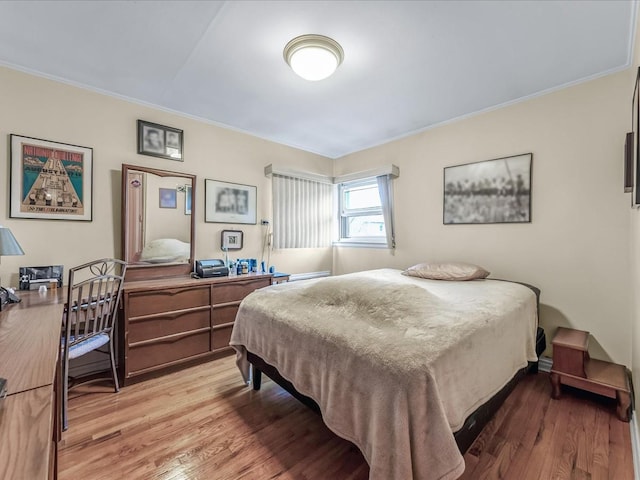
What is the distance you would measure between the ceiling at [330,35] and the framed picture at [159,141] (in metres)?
0.23

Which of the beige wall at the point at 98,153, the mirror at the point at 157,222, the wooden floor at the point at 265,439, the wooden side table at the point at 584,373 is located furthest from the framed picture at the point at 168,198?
the wooden side table at the point at 584,373

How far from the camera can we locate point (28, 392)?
2.48ft

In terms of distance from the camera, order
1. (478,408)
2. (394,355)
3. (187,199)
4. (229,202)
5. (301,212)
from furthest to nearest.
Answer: (301,212) < (229,202) < (187,199) < (478,408) < (394,355)

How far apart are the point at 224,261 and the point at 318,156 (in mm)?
2140

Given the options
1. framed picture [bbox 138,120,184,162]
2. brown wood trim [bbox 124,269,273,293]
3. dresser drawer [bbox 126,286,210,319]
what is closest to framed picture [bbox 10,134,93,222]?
framed picture [bbox 138,120,184,162]

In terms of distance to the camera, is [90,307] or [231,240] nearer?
[90,307]

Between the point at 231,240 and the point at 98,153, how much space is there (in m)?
1.47

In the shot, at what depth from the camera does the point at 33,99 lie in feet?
7.32

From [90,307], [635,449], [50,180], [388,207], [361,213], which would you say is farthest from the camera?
[361,213]

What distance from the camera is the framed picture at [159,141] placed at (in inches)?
107

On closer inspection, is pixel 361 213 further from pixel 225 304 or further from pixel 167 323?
pixel 167 323

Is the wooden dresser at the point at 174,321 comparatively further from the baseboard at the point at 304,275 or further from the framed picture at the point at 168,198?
the baseboard at the point at 304,275

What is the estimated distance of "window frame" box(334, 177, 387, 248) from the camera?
3.95 metres

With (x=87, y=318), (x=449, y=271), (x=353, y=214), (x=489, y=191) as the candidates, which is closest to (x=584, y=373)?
(x=449, y=271)
